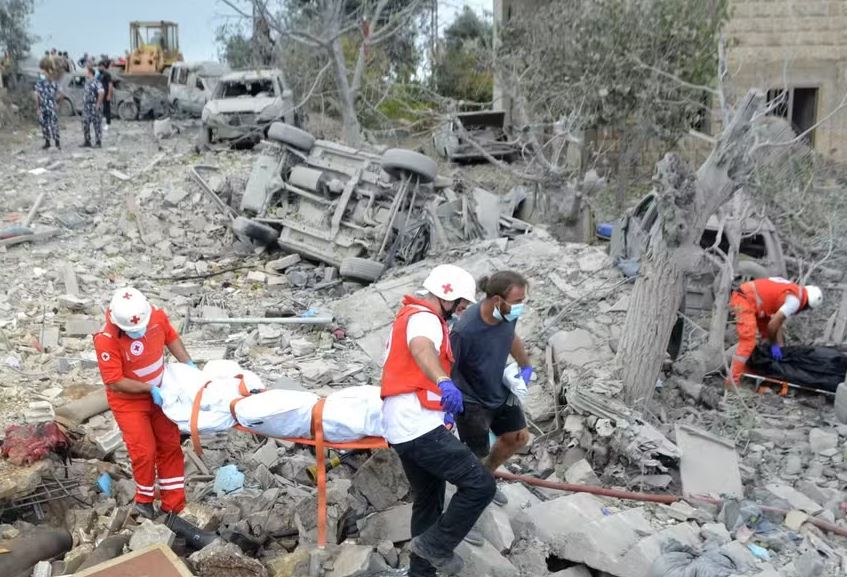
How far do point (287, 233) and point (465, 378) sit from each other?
7.26m

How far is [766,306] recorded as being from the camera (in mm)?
7688

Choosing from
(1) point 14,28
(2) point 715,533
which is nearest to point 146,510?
(2) point 715,533

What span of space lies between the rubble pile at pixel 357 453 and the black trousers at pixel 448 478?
0.35 metres

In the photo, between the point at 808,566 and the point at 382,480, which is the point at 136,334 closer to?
the point at 382,480

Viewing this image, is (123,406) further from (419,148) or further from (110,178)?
(419,148)

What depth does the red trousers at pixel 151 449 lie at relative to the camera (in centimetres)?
442

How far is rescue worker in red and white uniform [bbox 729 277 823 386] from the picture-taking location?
7.50 m

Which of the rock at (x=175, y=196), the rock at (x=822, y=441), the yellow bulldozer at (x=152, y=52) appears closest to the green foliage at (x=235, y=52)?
the yellow bulldozer at (x=152, y=52)

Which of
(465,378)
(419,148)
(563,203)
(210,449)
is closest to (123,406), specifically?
(210,449)

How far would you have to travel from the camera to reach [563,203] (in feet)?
36.4

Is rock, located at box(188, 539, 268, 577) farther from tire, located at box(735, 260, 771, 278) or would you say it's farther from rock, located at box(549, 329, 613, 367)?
tire, located at box(735, 260, 771, 278)

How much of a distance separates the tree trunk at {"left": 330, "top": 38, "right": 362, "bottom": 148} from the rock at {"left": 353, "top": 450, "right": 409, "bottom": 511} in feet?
38.9

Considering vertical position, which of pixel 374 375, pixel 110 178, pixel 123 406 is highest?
pixel 110 178

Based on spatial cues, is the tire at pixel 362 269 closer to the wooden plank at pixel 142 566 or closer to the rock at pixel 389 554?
the rock at pixel 389 554
